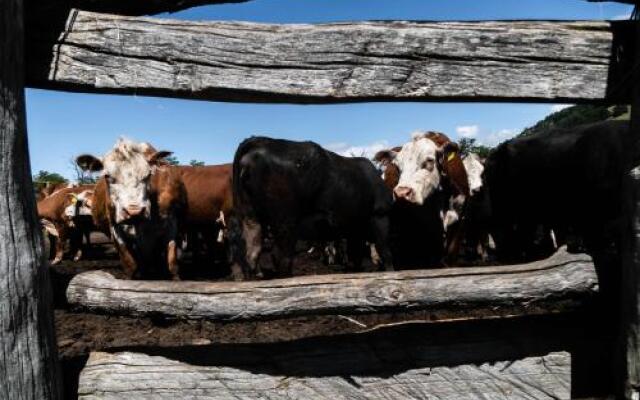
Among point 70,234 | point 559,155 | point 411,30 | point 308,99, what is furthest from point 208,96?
point 70,234

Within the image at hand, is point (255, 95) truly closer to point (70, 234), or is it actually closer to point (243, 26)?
point (243, 26)

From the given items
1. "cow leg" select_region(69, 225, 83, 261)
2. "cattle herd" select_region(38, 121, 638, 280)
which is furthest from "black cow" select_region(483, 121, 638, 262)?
"cow leg" select_region(69, 225, 83, 261)

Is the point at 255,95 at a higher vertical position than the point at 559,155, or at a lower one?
lower

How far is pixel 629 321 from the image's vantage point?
1.85 meters

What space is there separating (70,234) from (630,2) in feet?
42.1

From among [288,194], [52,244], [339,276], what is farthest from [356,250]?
[52,244]

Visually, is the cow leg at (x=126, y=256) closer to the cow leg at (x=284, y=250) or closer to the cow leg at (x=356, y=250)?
the cow leg at (x=284, y=250)

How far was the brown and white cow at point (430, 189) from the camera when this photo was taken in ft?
17.6

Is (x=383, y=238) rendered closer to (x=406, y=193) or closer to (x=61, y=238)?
(x=406, y=193)

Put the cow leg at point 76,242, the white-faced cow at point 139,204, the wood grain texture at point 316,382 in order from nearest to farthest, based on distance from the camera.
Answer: the wood grain texture at point 316,382 → the white-faced cow at point 139,204 → the cow leg at point 76,242

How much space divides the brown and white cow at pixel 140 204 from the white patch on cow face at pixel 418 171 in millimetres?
2627

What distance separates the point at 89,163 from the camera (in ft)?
19.6

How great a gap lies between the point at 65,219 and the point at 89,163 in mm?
7401

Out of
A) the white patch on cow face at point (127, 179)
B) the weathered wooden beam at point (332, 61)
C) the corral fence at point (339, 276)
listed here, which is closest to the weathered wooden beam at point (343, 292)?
the corral fence at point (339, 276)
